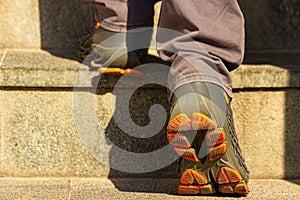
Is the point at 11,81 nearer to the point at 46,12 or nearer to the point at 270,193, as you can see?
the point at 46,12

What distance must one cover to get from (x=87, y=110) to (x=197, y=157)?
383 millimetres

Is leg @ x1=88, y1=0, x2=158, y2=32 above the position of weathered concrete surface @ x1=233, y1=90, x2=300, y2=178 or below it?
above

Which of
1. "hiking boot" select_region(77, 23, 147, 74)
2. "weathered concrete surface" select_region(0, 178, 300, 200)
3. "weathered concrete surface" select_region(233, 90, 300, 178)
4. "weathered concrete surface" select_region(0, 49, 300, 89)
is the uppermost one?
"hiking boot" select_region(77, 23, 147, 74)

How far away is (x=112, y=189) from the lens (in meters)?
1.69

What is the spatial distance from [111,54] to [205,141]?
0.39 m

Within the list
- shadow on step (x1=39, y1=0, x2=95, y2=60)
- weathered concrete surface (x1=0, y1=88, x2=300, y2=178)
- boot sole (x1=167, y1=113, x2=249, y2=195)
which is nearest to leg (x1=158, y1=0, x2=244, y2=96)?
boot sole (x1=167, y1=113, x2=249, y2=195)

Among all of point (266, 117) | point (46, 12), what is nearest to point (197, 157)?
point (266, 117)

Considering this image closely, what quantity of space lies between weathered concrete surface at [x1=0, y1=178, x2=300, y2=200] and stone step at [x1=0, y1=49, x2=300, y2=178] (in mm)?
45

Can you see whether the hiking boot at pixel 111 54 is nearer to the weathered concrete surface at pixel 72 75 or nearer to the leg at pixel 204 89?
the weathered concrete surface at pixel 72 75

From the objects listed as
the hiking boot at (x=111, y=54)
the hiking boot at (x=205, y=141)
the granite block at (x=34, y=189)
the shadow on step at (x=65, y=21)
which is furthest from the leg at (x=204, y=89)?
the shadow on step at (x=65, y=21)

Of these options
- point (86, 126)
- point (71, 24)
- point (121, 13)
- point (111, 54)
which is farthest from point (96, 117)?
point (71, 24)

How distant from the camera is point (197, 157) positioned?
1.53 m

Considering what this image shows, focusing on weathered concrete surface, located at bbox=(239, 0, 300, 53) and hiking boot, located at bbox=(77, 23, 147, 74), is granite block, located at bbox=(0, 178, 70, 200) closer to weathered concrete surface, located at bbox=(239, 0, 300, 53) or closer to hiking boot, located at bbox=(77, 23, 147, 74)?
hiking boot, located at bbox=(77, 23, 147, 74)

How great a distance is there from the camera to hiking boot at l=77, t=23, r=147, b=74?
1729mm
